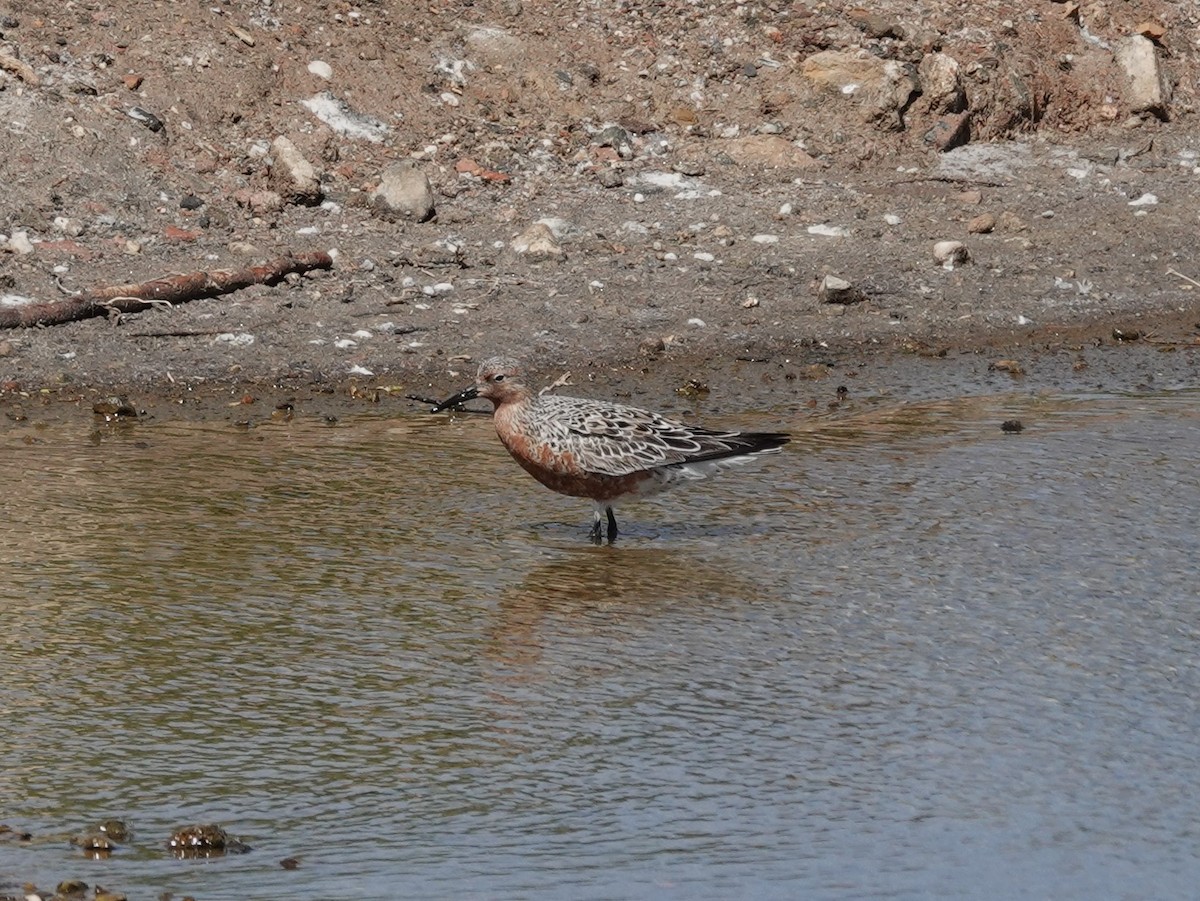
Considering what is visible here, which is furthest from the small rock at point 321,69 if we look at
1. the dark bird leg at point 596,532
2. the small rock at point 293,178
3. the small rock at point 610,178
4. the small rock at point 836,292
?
the dark bird leg at point 596,532

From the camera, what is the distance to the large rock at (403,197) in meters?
12.2

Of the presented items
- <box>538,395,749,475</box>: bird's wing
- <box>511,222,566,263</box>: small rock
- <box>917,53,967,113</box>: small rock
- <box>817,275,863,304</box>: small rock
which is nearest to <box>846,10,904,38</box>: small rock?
<box>917,53,967,113</box>: small rock

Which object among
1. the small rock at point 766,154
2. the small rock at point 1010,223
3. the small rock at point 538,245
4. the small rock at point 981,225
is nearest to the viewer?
the small rock at point 538,245

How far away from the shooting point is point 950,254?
12.5 metres

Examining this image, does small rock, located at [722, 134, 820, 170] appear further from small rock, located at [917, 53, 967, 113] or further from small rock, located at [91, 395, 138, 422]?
small rock, located at [91, 395, 138, 422]

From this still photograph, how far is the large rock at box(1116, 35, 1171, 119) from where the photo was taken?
1480 cm

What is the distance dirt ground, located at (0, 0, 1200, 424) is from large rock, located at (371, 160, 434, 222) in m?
0.05

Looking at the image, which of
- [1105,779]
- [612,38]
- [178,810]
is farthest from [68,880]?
[612,38]

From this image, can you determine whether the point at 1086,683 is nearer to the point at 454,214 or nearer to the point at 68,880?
the point at 68,880

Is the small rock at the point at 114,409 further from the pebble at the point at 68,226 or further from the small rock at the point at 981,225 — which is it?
the small rock at the point at 981,225

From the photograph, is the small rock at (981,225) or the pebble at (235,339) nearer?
the pebble at (235,339)

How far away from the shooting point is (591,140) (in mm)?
13398

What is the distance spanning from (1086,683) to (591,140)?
26.1ft

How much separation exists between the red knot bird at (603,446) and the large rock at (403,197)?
4.08 metres
